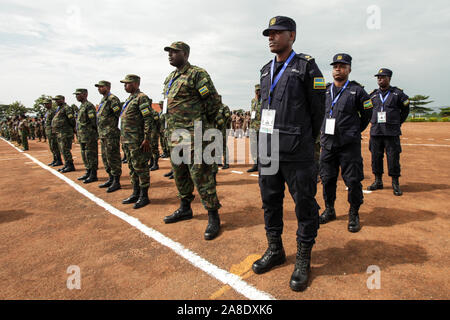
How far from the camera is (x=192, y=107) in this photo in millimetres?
3393

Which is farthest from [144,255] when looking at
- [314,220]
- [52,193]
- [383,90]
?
[383,90]

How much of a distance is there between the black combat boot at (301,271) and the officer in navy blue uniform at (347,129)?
136 centimetres

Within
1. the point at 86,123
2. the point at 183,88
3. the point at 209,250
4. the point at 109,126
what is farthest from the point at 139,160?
the point at 86,123

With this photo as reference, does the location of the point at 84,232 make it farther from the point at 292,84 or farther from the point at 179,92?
the point at 292,84

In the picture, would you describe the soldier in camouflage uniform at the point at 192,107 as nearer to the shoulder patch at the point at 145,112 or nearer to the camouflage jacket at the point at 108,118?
the shoulder patch at the point at 145,112

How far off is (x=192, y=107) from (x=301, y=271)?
2.41 m

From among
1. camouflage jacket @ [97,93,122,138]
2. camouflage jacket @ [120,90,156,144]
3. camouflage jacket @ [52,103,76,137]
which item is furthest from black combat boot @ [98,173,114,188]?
camouflage jacket @ [52,103,76,137]

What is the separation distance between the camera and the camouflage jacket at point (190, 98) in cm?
336

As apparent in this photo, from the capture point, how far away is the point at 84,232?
141 inches

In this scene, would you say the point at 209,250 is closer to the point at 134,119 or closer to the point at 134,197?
the point at 134,197

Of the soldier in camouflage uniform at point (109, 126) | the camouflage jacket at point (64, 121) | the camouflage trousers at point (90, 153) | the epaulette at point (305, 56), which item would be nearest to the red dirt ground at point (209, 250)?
the soldier in camouflage uniform at point (109, 126)

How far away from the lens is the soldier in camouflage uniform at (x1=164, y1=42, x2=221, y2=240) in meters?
3.35
